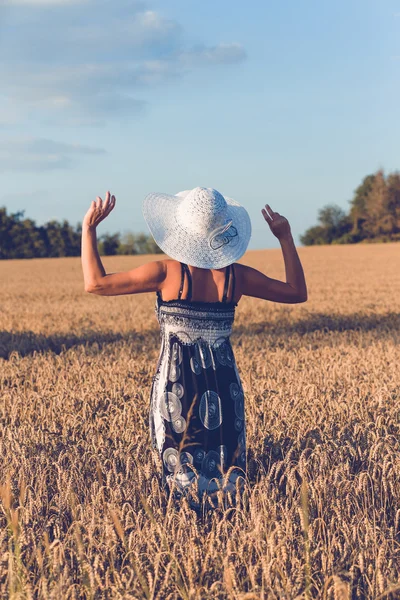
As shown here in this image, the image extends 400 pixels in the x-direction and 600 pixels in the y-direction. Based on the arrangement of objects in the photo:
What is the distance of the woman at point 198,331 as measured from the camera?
135 inches

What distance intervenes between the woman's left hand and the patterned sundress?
1.51 ft

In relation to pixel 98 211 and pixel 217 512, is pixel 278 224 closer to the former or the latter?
pixel 98 211

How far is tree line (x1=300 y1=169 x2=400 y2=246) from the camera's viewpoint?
82250 mm

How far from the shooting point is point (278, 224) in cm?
365

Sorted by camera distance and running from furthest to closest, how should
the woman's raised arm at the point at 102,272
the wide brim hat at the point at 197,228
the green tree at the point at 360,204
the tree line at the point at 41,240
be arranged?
the green tree at the point at 360,204
the tree line at the point at 41,240
the wide brim hat at the point at 197,228
the woman's raised arm at the point at 102,272

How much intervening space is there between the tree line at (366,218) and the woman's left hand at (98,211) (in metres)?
77.8

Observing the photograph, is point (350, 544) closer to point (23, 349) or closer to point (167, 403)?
point (167, 403)

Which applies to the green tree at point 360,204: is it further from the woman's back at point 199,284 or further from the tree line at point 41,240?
the woman's back at point 199,284

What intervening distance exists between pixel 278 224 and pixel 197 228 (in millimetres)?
474

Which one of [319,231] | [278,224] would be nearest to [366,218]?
[319,231]

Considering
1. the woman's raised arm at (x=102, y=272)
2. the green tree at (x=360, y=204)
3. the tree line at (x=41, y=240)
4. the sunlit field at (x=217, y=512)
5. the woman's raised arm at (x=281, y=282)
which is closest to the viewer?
the sunlit field at (x=217, y=512)

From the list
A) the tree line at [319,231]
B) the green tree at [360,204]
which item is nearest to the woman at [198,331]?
the tree line at [319,231]

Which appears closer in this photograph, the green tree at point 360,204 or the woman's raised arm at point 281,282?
the woman's raised arm at point 281,282

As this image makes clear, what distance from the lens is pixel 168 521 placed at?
10.4ft
